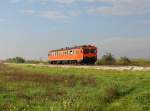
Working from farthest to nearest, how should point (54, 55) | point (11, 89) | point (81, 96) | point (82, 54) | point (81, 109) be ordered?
point (54, 55) < point (82, 54) < point (11, 89) < point (81, 96) < point (81, 109)

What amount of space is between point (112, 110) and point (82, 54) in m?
38.4

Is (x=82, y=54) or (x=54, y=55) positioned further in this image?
(x=54, y=55)

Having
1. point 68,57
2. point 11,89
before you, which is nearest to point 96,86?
point 11,89

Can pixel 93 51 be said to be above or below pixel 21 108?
above

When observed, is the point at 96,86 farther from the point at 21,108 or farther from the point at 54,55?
the point at 54,55

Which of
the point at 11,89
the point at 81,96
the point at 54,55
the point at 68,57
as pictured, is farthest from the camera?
the point at 54,55

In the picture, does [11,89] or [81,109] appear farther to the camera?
[11,89]

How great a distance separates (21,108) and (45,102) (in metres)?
1.36

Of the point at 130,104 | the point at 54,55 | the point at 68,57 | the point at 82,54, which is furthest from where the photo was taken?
the point at 54,55

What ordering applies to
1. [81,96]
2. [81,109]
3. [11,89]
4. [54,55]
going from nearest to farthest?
[81,109], [81,96], [11,89], [54,55]

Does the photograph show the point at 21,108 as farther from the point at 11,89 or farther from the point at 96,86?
the point at 96,86

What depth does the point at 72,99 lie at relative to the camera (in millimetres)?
16266

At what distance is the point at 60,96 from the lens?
17750 mm

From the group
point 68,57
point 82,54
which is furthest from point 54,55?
point 82,54
